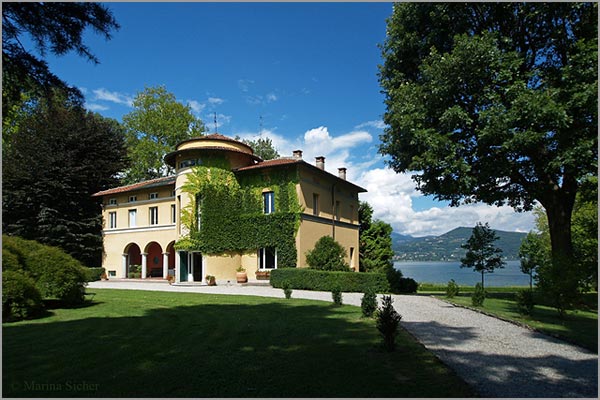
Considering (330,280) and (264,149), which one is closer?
(330,280)

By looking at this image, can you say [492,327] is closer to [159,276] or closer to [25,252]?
[25,252]

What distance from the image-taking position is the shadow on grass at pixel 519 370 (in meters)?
5.12

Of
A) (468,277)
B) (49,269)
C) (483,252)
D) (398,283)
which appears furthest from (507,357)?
(468,277)

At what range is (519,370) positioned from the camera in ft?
19.7

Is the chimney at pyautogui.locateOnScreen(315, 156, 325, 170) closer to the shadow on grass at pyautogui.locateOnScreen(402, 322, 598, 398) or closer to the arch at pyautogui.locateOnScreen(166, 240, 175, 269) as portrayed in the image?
the arch at pyautogui.locateOnScreen(166, 240, 175, 269)

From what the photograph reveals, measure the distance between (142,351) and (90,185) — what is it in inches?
1354

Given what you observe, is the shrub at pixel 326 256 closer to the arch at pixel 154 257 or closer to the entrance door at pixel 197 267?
the entrance door at pixel 197 267

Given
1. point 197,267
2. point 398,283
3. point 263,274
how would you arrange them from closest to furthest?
point 398,283, point 263,274, point 197,267

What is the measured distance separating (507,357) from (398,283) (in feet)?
46.1

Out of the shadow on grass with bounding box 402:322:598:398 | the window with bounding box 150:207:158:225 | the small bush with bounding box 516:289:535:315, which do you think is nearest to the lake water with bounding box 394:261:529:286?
the small bush with bounding box 516:289:535:315

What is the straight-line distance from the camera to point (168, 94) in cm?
4325

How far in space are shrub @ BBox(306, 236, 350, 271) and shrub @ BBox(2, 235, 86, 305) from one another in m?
13.5

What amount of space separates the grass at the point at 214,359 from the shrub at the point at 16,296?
49cm

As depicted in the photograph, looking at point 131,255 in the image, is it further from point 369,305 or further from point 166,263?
point 369,305
